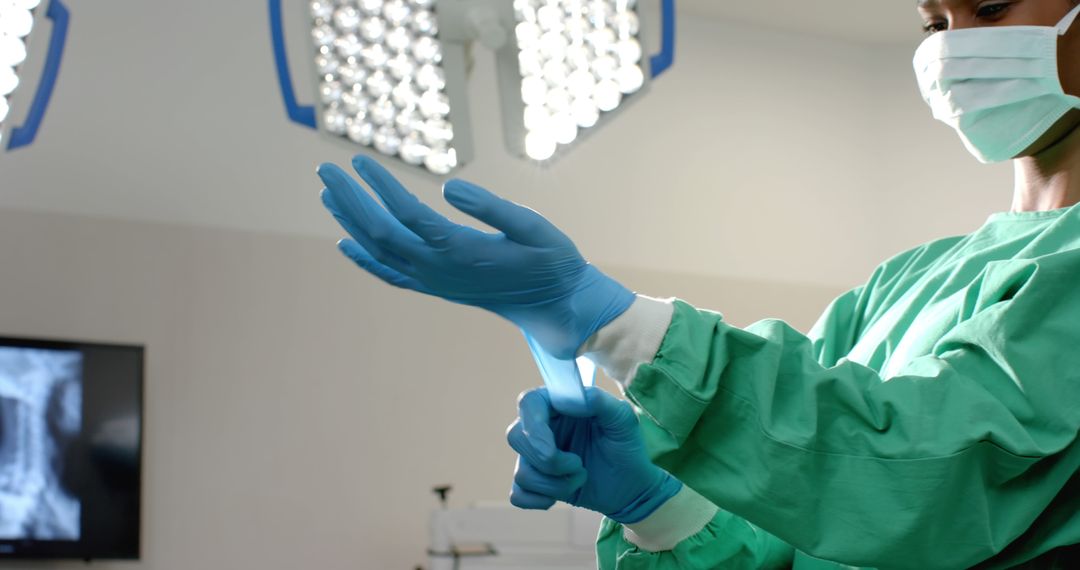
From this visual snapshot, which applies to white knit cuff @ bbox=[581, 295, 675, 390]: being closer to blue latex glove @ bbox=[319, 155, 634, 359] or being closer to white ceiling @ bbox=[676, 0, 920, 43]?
blue latex glove @ bbox=[319, 155, 634, 359]

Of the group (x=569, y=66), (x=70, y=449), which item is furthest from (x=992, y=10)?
(x=70, y=449)

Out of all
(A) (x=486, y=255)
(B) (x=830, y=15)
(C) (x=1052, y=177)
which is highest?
(B) (x=830, y=15)

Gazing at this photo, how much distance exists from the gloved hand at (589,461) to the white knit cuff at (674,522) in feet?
0.04

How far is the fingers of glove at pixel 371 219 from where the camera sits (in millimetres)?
1096

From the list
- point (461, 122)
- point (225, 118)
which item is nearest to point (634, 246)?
point (225, 118)

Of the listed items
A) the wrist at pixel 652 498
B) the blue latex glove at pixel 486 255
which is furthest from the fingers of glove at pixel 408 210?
the wrist at pixel 652 498

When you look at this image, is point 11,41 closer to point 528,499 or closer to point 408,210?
point 408,210

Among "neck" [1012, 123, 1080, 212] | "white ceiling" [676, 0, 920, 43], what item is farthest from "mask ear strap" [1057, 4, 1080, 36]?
"white ceiling" [676, 0, 920, 43]

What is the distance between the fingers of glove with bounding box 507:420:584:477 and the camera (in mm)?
1209

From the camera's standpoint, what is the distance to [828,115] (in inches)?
210

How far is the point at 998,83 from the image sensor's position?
146 centimetres

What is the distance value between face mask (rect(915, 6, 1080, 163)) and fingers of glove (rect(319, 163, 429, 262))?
722mm

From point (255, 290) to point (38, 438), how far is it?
2.63 ft

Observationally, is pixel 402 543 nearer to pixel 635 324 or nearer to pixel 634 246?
pixel 634 246
